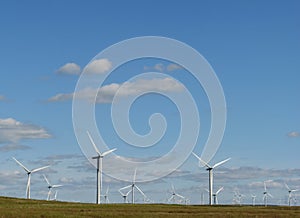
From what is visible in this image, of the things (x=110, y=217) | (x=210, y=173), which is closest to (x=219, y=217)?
(x=110, y=217)

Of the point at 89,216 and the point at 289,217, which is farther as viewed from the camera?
the point at 289,217

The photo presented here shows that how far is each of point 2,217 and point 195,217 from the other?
24491 millimetres

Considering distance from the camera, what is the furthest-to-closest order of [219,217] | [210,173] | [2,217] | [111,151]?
[210,173] → [111,151] → [219,217] → [2,217]

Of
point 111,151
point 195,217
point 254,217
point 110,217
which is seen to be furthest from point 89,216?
point 111,151

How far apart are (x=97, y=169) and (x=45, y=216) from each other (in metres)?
53.1

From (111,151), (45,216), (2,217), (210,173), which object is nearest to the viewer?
(2,217)

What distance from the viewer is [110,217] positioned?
232ft

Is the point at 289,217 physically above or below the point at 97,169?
below

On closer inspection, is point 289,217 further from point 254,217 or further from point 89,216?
point 89,216

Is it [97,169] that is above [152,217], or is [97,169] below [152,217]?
above

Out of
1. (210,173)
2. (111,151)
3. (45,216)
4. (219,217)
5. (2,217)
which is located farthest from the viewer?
(210,173)

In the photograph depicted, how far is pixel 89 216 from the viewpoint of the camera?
236 ft

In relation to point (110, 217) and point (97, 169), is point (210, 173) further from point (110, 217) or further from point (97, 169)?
point (110, 217)

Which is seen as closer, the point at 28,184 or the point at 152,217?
the point at 152,217
